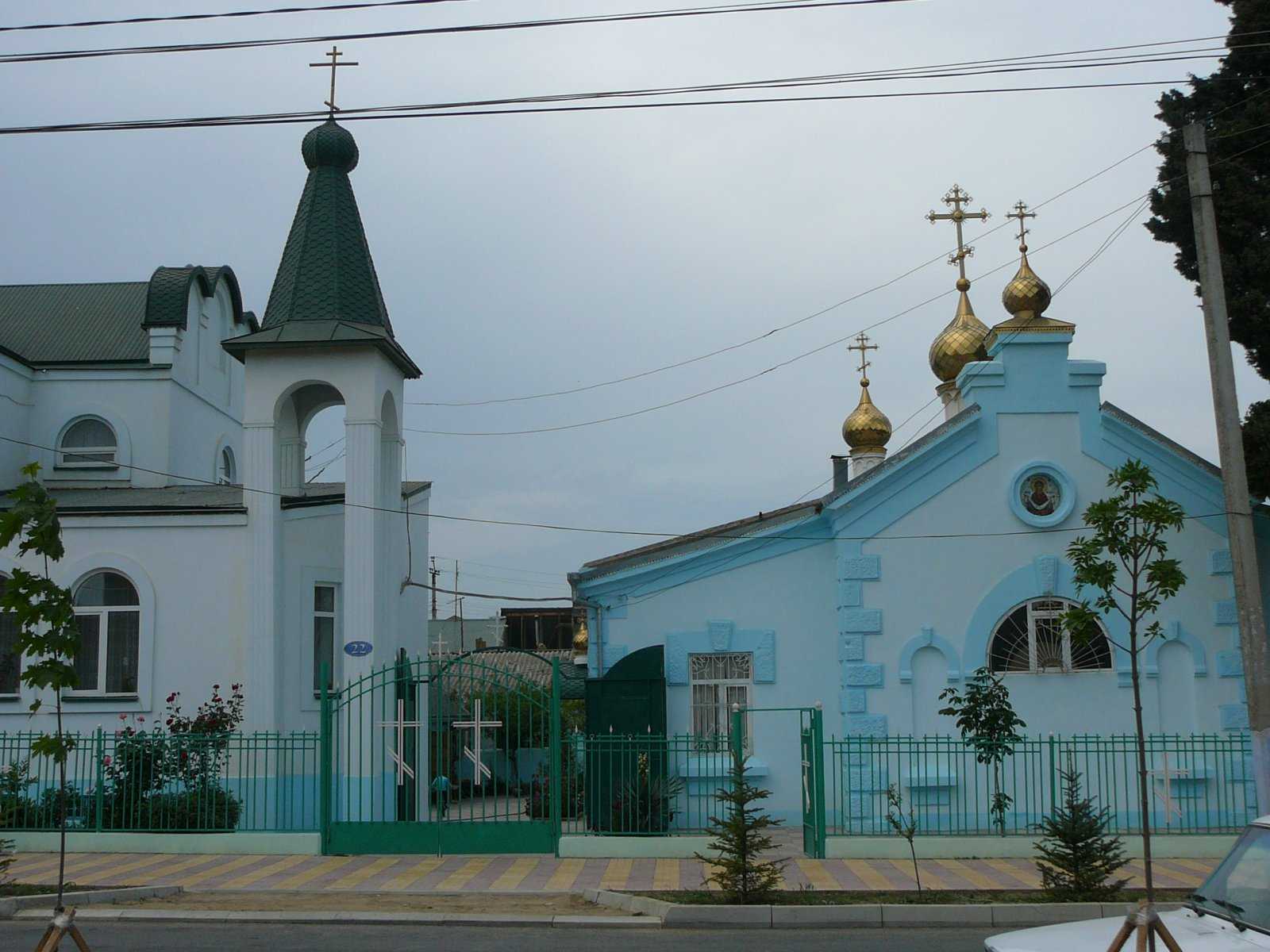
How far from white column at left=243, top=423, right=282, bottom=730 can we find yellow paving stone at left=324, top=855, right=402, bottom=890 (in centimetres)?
360

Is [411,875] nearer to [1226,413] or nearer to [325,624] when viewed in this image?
[325,624]

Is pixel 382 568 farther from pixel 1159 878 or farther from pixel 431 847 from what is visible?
pixel 1159 878

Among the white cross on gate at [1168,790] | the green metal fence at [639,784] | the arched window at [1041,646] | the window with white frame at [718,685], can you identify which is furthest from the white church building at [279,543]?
the white cross on gate at [1168,790]

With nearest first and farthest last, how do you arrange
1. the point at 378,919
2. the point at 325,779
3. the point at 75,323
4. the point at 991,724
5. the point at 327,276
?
the point at 378,919, the point at 325,779, the point at 991,724, the point at 327,276, the point at 75,323

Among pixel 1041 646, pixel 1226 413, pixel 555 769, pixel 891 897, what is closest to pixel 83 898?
pixel 555 769

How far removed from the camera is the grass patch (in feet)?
41.5

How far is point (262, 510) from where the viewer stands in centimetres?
1889

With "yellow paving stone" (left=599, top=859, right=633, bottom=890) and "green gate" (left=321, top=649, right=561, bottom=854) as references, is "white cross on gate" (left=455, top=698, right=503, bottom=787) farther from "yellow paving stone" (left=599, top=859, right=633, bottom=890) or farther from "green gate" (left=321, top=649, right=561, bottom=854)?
"yellow paving stone" (left=599, top=859, right=633, bottom=890)

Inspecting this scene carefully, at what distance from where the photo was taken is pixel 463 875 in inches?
578

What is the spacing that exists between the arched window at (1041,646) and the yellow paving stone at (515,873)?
7099mm

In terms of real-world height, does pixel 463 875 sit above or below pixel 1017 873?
above

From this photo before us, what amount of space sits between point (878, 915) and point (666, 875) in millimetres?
3028

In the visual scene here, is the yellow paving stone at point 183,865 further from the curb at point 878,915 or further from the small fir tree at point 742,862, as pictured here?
the small fir tree at point 742,862

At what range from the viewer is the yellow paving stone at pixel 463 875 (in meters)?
13.9
